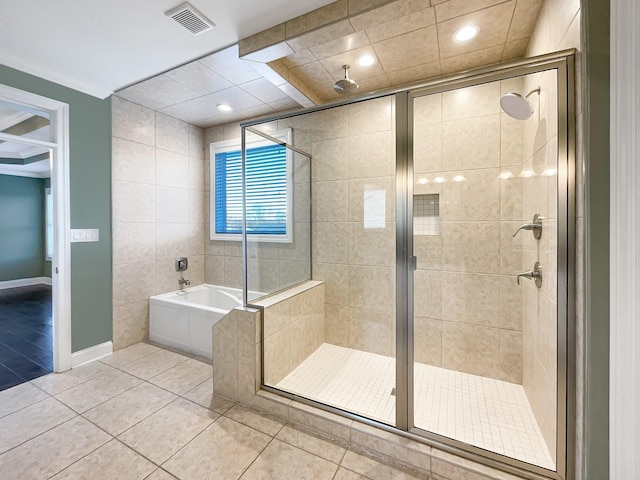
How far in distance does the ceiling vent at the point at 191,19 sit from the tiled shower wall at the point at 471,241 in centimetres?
152

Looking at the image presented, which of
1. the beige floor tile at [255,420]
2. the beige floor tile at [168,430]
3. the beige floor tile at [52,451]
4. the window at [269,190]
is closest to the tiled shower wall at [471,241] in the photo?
the beige floor tile at [255,420]

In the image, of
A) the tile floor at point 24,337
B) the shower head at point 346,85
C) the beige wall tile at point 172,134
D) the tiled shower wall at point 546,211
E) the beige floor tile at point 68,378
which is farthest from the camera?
the beige wall tile at point 172,134

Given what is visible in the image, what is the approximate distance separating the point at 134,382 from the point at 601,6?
11.2ft

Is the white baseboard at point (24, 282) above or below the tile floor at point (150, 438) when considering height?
above

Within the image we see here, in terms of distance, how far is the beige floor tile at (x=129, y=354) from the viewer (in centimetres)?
253

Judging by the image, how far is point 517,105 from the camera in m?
1.63

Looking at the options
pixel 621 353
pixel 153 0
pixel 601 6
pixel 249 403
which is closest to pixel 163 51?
pixel 153 0

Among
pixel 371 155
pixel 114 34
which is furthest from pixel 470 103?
pixel 114 34

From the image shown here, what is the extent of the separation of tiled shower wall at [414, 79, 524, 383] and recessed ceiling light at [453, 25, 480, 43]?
32 centimetres

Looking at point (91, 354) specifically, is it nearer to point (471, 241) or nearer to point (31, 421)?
point (31, 421)

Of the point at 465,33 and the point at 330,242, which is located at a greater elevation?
the point at 465,33

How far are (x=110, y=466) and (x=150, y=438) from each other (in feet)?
0.69

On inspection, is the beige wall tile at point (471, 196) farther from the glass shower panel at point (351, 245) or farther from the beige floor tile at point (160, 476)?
the beige floor tile at point (160, 476)

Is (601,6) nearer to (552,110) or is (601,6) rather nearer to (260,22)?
(552,110)
